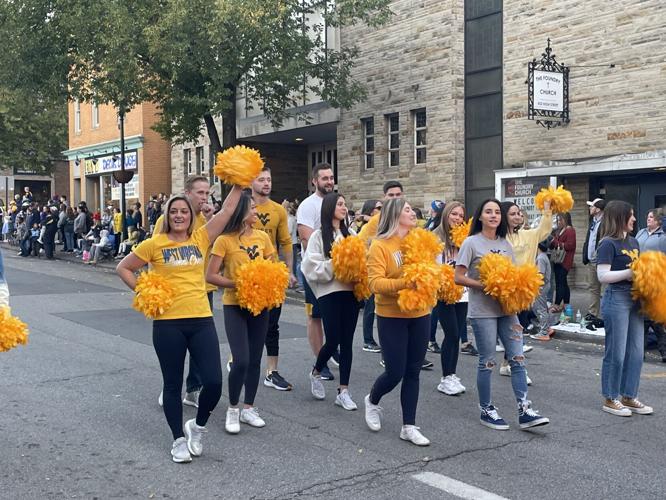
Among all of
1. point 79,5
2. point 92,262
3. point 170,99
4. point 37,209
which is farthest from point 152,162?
point 79,5

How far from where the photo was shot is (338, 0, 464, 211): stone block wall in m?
18.6

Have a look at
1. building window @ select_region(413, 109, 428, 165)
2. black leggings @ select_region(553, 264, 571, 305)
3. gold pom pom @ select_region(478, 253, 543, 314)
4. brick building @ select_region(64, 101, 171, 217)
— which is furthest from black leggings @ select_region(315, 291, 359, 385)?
brick building @ select_region(64, 101, 171, 217)

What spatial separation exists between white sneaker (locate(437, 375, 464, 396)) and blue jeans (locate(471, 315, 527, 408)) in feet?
3.46

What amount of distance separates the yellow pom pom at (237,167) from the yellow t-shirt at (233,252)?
58cm

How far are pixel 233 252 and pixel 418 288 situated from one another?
57.3 inches

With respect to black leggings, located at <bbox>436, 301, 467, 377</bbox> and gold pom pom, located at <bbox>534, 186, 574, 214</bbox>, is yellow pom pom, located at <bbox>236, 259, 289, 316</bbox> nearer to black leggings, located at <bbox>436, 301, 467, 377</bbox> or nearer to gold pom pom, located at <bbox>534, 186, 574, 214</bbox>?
black leggings, located at <bbox>436, 301, 467, 377</bbox>

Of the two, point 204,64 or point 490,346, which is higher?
point 204,64

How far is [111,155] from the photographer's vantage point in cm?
3488

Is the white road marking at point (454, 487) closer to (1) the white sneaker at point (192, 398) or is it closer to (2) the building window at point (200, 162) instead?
(1) the white sneaker at point (192, 398)

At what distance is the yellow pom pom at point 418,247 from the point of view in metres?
5.48

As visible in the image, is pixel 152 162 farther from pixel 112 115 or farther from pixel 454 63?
pixel 454 63

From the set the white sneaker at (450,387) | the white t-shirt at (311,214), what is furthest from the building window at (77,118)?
the white sneaker at (450,387)

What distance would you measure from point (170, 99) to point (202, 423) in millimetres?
16108

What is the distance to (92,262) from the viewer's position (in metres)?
24.1
